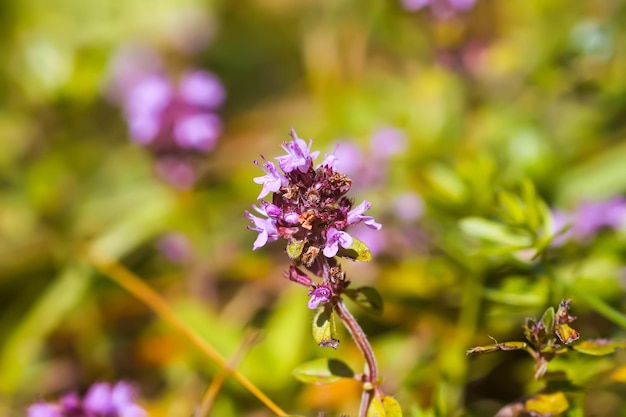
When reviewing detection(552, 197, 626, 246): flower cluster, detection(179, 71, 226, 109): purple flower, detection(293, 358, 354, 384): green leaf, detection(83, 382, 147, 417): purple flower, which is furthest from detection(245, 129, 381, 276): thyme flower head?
detection(179, 71, 226, 109): purple flower

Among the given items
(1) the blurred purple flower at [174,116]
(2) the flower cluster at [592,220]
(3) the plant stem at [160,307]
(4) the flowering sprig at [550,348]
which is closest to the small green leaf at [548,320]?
(4) the flowering sprig at [550,348]

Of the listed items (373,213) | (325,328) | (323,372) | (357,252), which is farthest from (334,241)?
(373,213)

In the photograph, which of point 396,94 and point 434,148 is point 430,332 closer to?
point 434,148

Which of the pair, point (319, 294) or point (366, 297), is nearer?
point (319, 294)

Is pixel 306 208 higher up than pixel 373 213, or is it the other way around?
pixel 373 213

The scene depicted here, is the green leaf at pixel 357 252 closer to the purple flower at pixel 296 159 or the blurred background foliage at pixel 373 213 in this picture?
the purple flower at pixel 296 159

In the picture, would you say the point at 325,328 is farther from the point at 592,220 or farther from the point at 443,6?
the point at 443,6

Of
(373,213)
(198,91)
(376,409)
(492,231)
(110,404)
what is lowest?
(376,409)
